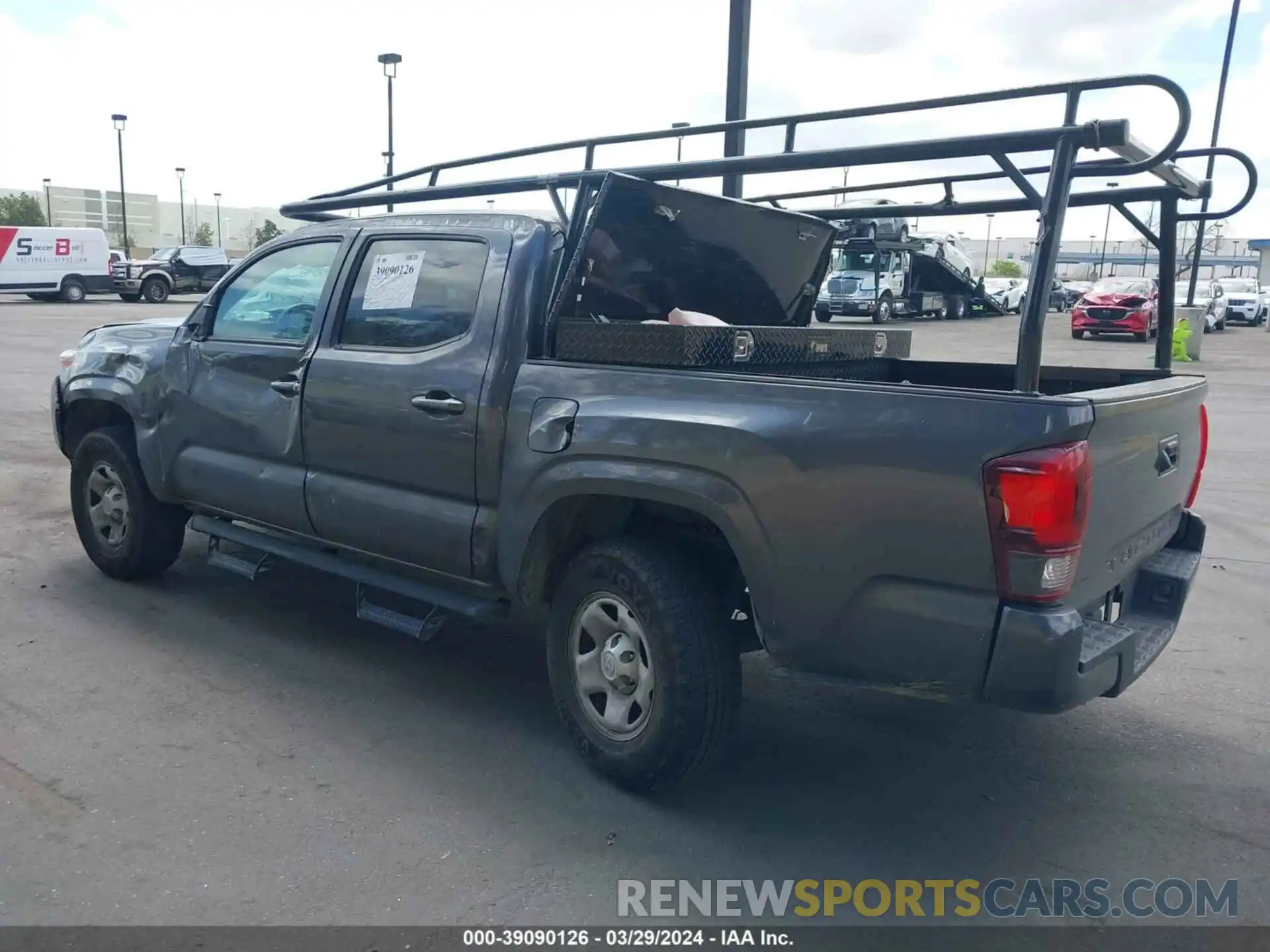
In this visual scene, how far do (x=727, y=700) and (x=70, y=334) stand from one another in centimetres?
2163

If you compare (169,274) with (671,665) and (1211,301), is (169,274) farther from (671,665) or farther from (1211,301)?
(671,665)

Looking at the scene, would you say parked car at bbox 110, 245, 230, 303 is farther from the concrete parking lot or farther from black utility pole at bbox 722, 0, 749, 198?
the concrete parking lot

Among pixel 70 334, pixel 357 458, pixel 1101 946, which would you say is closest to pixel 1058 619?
pixel 1101 946

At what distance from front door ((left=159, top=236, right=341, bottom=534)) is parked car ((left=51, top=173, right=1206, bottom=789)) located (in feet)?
0.06

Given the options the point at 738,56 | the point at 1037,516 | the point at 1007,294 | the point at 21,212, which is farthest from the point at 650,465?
the point at 21,212

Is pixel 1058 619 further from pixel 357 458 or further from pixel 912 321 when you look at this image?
pixel 912 321

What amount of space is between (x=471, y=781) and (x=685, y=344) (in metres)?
1.65

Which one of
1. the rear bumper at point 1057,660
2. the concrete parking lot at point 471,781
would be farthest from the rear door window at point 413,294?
the rear bumper at point 1057,660

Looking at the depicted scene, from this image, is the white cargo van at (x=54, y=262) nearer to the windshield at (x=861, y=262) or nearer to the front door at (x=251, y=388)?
the windshield at (x=861, y=262)

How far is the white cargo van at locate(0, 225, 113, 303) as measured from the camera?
31.8 m

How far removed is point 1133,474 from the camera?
3234 mm

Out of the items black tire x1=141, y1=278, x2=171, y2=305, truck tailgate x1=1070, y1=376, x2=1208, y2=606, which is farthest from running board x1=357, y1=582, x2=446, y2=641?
black tire x1=141, y1=278, x2=171, y2=305

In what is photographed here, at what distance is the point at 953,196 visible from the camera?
4371 millimetres

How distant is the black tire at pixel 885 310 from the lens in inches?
1198
